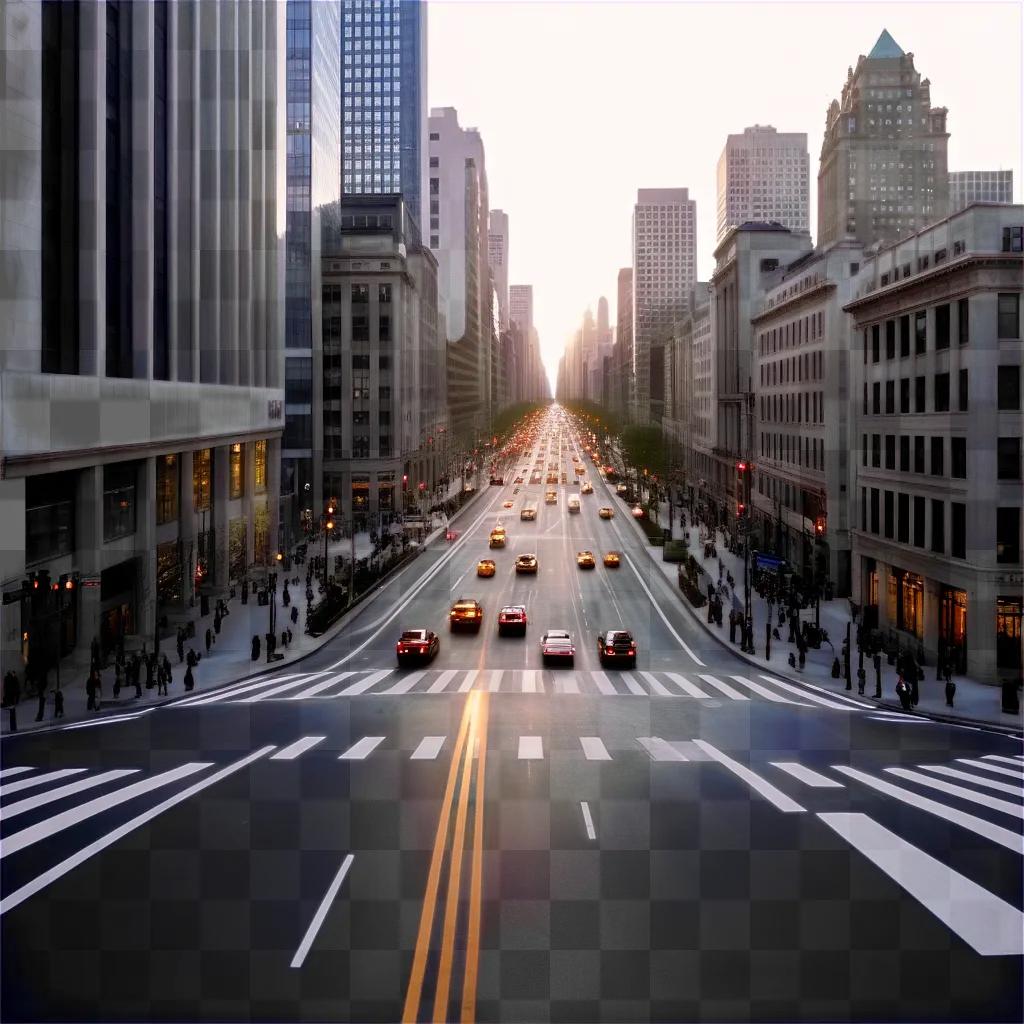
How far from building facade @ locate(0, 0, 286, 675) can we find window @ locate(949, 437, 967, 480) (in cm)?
3380

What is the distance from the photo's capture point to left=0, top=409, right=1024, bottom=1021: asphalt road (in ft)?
35.0

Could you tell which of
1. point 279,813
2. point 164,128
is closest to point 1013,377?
point 279,813

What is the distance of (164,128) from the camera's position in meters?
51.5

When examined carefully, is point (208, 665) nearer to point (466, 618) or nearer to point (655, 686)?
point (466, 618)

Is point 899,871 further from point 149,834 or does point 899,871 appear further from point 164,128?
point 164,128

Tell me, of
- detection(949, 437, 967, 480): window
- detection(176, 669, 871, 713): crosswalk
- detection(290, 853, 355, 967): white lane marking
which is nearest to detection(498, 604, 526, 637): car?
detection(176, 669, 871, 713): crosswalk

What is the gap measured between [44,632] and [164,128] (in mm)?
30164

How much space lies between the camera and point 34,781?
19.5 m

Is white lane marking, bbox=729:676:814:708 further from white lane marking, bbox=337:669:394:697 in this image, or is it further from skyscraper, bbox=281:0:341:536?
skyscraper, bbox=281:0:341:536

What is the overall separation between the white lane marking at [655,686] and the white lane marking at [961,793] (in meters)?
11.0

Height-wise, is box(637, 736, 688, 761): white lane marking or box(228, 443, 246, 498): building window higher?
box(228, 443, 246, 498): building window

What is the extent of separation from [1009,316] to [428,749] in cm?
2903


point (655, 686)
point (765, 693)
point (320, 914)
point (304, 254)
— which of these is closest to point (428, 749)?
point (320, 914)

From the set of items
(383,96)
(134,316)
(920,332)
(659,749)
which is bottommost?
(659,749)
